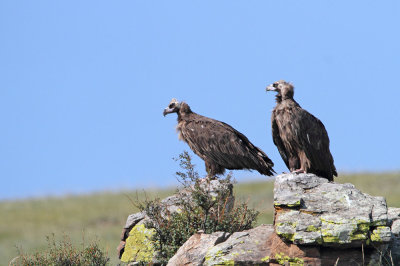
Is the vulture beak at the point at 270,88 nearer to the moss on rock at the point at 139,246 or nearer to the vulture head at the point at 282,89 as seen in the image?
the vulture head at the point at 282,89

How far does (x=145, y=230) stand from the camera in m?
13.3

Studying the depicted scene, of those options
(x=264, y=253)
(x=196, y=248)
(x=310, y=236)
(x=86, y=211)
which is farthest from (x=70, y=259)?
(x=86, y=211)

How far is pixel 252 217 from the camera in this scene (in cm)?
1304

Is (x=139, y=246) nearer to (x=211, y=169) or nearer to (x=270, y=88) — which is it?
(x=211, y=169)

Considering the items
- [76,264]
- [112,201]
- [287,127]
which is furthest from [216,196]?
[112,201]

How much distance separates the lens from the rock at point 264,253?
10922 millimetres

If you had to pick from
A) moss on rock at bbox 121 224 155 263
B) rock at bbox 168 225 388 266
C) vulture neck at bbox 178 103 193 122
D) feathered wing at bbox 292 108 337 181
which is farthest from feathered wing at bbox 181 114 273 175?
rock at bbox 168 225 388 266

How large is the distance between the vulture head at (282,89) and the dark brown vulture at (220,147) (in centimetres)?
168

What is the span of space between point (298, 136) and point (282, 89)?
1.08 m

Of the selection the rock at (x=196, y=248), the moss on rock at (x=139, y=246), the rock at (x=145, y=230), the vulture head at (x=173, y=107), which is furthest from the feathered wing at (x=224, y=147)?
the rock at (x=196, y=248)

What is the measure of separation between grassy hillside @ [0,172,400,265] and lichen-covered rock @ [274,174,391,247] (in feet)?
50.3

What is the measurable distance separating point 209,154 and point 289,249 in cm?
496

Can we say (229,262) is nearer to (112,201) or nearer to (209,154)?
(209,154)

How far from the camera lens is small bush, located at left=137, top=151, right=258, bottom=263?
494 inches
